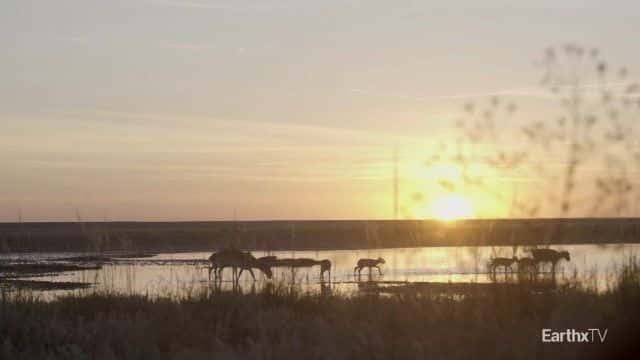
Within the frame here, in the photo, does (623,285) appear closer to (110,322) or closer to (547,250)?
(547,250)

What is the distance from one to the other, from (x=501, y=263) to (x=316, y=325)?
501cm

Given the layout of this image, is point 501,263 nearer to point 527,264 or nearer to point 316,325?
point 527,264

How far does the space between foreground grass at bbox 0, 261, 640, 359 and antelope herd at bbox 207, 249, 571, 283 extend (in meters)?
0.86

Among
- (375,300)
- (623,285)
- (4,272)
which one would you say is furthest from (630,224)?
(4,272)

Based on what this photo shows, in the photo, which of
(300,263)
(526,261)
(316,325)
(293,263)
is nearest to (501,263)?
(526,261)

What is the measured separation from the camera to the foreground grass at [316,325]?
10.2m

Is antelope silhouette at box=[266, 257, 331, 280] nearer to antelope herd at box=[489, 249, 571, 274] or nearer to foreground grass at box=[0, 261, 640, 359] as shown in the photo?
antelope herd at box=[489, 249, 571, 274]

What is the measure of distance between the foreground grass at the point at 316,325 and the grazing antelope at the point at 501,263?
0.93 metres

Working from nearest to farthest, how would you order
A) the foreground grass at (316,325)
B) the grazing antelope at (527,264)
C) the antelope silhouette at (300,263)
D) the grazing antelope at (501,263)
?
the foreground grass at (316,325)
the grazing antelope at (527,264)
the grazing antelope at (501,263)
the antelope silhouette at (300,263)

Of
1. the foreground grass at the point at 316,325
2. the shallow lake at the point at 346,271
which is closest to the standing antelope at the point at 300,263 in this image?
the shallow lake at the point at 346,271

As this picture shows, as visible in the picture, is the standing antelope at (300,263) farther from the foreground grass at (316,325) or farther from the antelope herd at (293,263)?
the foreground grass at (316,325)

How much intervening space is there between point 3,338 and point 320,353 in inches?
148

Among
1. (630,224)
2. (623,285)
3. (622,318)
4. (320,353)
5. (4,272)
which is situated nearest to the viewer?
(320,353)

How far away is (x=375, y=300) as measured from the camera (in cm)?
1414
